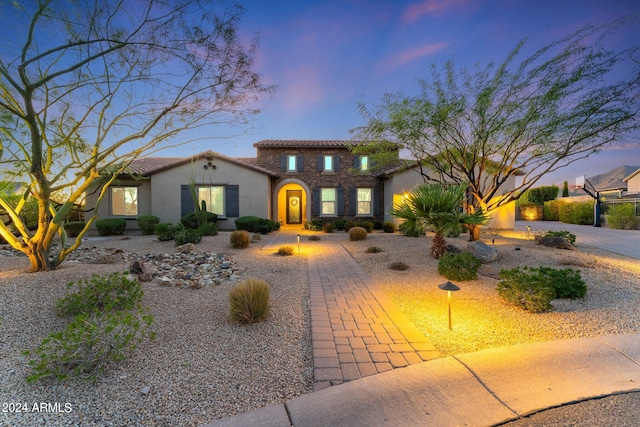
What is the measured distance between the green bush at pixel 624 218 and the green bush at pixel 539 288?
16.4 metres

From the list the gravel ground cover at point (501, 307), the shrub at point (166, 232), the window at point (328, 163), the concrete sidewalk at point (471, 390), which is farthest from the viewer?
the window at point (328, 163)

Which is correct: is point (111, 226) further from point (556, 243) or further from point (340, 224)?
point (556, 243)

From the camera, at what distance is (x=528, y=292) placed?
4.08 metres

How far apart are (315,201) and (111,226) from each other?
35.6 feet

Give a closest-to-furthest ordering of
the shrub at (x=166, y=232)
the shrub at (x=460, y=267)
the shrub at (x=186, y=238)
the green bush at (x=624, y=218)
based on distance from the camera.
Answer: the shrub at (x=460, y=267) < the shrub at (x=186, y=238) < the shrub at (x=166, y=232) < the green bush at (x=624, y=218)

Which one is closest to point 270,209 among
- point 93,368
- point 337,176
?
point 337,176

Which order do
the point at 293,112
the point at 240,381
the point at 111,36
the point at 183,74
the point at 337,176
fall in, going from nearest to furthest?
the point at 240,381, the point at 111,36, the point at 183,74, the point at 293,112, the point at 337,176

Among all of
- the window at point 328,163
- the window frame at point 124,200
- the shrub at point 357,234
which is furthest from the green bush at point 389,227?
the window frame at point 124,200

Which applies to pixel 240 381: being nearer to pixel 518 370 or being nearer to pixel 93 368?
pixel 93 368

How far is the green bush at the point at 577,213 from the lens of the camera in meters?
18.2

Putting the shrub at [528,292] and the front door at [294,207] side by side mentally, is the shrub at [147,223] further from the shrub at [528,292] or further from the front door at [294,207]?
the shrub at [528,292]

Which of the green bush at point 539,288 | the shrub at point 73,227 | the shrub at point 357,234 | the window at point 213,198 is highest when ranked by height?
the window at point 213,198

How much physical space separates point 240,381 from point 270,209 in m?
14.7

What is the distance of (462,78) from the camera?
8484mm
